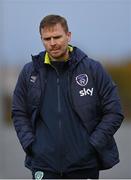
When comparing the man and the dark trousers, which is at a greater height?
the man

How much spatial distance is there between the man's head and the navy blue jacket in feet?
0.42

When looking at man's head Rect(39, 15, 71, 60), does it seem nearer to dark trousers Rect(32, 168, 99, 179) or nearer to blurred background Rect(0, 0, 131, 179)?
dark trousers Rect(32, 168, 99, 179)

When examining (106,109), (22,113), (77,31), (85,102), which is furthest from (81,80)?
(77,31)

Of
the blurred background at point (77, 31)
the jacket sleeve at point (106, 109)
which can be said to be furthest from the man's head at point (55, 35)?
the blurred background at point (77, 31)

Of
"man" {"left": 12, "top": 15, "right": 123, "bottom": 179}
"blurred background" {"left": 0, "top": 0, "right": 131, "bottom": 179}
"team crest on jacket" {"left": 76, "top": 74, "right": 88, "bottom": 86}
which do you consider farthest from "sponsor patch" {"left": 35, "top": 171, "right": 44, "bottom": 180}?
"blurred background" {"left": 0, "top": 0, "right": 131, "bottom": 179}

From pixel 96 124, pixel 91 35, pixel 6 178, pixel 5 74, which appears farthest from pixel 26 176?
pixel 96 124

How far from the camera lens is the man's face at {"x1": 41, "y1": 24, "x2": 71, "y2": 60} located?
3.01 meters

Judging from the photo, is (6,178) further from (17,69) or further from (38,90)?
(38,90)

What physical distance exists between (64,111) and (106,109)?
277 millimetres

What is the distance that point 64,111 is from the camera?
9.95 ft

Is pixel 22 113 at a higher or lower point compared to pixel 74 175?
higher

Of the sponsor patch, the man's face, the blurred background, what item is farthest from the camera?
the blurred background

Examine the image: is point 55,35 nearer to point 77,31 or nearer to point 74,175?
point 74,175

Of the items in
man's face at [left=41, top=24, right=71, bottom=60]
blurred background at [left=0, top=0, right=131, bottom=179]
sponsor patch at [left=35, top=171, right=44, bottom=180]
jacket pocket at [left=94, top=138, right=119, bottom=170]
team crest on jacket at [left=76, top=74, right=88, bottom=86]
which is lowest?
sponsor patch at [left=35, top=171, right=44, bottom=180]
